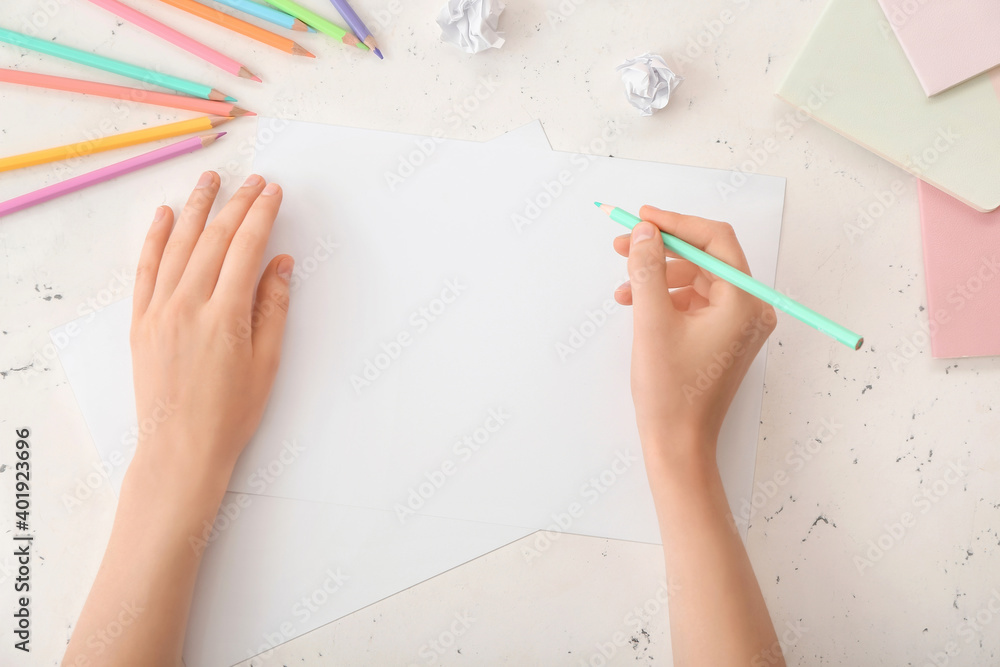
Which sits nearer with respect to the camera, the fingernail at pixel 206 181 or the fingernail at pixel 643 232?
the fingernail at pixel 643 232

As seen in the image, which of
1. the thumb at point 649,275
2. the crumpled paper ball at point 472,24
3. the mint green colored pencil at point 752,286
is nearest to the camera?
the mint green colored pencil at point 752,286

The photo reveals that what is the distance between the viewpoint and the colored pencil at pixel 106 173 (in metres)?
0.83

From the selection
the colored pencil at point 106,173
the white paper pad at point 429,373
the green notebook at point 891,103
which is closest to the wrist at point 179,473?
the white paper pad at point 429,373

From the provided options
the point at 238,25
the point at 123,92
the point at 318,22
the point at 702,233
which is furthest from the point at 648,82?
the point at 123,92

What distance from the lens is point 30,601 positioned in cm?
82

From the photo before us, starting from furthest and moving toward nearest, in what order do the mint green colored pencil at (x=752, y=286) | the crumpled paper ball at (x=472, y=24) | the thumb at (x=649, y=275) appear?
the crumpled paper ball at (x=472, y=24), the thumb at (x=649, y=275), the mint green colored pencil at (x=752, y=286)

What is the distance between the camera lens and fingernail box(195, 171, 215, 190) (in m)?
0.82

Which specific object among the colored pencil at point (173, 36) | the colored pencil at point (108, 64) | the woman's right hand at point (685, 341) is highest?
the colored pencil at point (173, 36)

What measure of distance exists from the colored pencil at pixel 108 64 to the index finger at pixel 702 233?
58 centimetres

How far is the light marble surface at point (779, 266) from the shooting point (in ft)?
2.71

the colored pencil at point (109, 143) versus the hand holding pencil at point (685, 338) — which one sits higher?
the colored pencil at point (109, 143)

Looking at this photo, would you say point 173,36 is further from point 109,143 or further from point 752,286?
point 752,286

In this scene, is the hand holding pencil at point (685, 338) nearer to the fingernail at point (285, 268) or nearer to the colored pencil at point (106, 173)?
the fingernail at point (285, 268)

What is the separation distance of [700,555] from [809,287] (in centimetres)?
38
